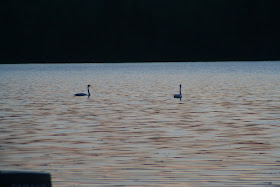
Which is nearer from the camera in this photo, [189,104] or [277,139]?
[277,139]

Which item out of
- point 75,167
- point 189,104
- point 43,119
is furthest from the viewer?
point 189,104

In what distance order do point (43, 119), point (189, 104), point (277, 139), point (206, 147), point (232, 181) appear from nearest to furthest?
point (232, 181)
point (206, 147)
point (277, 139)
point (43, 119)
point (189, 104)

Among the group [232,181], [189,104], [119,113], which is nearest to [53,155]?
[232,181]

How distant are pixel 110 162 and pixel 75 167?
1293 millimetres

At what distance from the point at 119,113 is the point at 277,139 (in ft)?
48.7

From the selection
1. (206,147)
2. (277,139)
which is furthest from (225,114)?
(206,147)

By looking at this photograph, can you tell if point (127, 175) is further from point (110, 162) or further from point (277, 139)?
point (277, 139)

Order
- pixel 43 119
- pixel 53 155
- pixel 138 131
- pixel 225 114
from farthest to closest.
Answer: pixel 225 114 < pixel 43 119 < pixel 138 131 < pixel 53 155

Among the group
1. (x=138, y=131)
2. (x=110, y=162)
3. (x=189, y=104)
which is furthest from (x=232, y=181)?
(x=189, y=104)

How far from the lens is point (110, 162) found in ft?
63.6

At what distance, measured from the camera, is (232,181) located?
16.3 metres

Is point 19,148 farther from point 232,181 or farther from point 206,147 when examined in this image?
point 232,181

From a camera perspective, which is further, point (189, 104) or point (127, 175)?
point (189, 104)

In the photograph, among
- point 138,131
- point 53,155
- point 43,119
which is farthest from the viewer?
point 43,119
